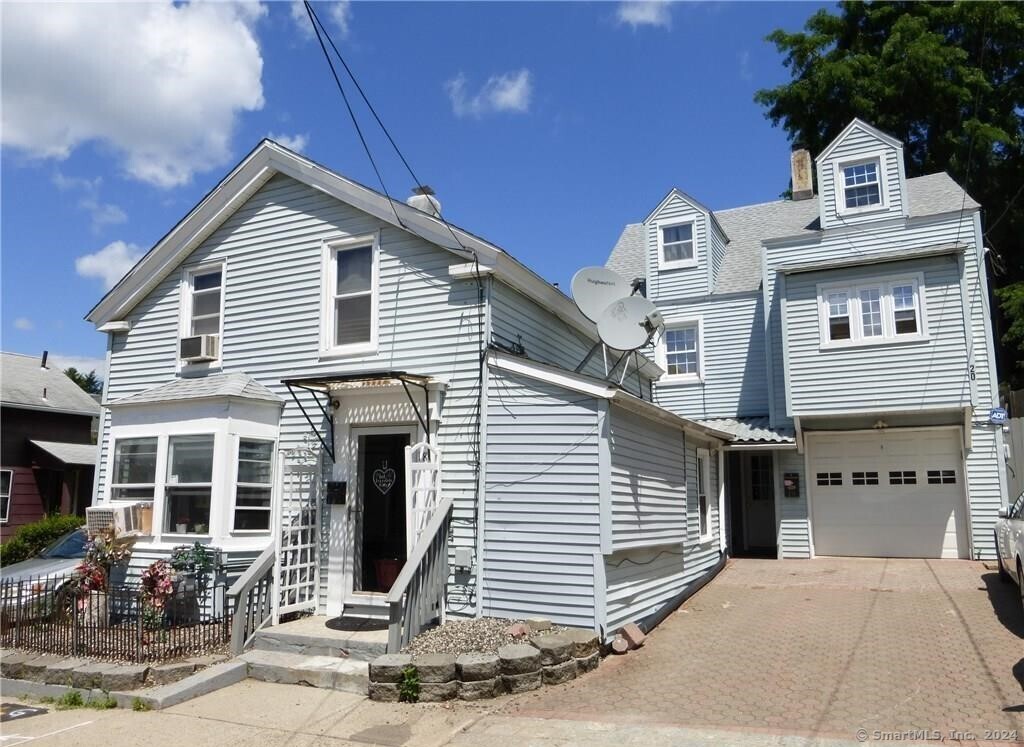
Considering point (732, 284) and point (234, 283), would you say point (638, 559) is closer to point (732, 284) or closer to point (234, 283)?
point (234, 283)

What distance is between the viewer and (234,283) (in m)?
12.2

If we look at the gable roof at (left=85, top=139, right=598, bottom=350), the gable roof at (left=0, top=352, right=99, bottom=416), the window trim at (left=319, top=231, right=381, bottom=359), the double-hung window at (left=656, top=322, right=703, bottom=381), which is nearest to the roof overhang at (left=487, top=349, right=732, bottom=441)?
the gable roof at (left=85, top=139, right=598, bottom=350)

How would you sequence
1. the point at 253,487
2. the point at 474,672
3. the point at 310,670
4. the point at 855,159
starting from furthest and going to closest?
the point at 855,159 → the point at 253,487 → the point at 310,670 → the point at 474,672

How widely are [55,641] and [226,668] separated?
273 centimetres

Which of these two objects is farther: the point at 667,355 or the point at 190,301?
the point at 667,355

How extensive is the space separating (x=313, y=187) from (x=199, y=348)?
3.23 meters

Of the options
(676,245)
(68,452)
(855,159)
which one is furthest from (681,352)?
(68,452)

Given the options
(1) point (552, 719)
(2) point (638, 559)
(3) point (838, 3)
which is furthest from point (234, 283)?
(3) point (838, 3)

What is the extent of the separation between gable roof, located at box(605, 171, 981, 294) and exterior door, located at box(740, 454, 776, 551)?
4.41m

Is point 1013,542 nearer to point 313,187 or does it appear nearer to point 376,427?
point 376,427

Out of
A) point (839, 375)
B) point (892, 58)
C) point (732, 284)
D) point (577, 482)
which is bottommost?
point (577, 482)

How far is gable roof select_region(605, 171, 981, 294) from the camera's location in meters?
17.1

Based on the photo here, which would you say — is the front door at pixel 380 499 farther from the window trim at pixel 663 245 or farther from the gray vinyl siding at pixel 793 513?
the window trim at pixel 663 245

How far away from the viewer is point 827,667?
7.98 meters
